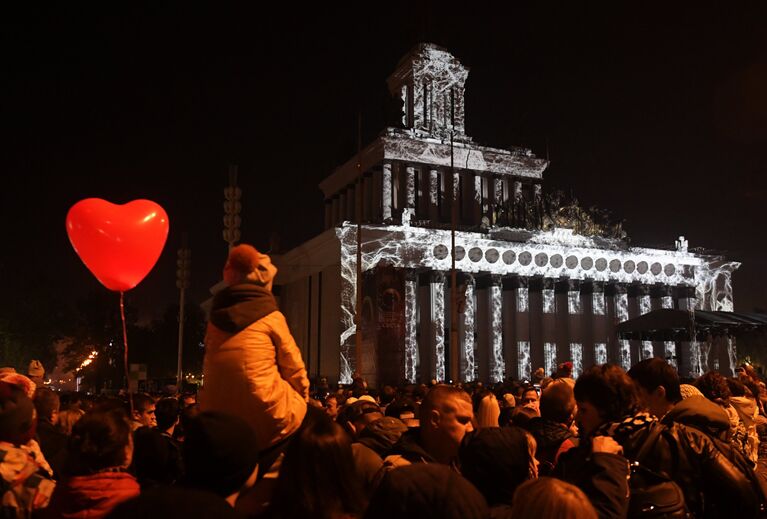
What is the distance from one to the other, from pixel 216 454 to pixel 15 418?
73.1 inches

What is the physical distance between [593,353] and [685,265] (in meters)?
11.5

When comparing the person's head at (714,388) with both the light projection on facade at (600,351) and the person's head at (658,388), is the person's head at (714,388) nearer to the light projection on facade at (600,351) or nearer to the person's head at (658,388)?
the person's head at (658,388)

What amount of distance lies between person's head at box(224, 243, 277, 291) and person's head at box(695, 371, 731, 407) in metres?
5.30

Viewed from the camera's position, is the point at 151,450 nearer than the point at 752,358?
Yes

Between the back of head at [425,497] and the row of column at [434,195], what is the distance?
164 ft

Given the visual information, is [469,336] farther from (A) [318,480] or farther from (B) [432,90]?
(A) [318,480]

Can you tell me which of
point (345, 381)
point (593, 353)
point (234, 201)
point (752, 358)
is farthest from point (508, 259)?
point (234, 201)

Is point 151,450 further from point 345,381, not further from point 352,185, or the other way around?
point 352,185

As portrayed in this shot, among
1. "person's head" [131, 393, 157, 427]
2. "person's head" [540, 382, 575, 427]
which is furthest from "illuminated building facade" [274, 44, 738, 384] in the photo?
"person's head" [540, 382, 575, 427]

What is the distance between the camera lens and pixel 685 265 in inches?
2431

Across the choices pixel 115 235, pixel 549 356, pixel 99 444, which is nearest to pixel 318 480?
pixel 99 444

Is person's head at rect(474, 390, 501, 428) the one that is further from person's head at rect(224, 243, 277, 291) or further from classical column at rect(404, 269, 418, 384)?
classical column at rect(404, 269, 418, 384)

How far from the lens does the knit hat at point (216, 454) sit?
12.5 ft

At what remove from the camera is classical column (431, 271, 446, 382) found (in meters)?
51.2
